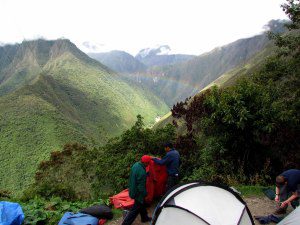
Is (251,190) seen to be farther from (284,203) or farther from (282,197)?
(284,203)

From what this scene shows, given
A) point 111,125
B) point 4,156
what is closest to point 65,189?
point 4,156

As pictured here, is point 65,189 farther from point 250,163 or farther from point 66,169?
point 66,169

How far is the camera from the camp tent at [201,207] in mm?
7559

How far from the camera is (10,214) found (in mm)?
9242

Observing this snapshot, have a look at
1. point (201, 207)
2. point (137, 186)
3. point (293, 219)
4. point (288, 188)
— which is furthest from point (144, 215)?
point (288, 188)

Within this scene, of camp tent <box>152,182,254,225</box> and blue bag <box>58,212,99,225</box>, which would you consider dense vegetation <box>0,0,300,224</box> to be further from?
camp tent <box>152,182,254,225</box>

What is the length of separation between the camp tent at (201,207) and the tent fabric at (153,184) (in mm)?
1781

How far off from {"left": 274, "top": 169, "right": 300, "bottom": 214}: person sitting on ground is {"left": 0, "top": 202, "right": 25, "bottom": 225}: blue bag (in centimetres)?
723

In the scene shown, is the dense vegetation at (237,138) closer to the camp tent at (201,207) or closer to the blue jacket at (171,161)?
the blue jacket at (171,161)

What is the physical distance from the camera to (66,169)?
2969cm

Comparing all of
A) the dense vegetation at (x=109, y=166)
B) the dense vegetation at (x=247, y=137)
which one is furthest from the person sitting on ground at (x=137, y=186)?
the dense vegetation at (x=109, y=166)

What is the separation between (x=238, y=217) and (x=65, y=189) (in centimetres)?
1107

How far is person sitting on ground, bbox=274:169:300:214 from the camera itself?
9.37m

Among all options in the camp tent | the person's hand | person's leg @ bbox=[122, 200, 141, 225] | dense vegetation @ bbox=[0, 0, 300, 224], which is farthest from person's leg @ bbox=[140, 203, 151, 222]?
the person's hand
